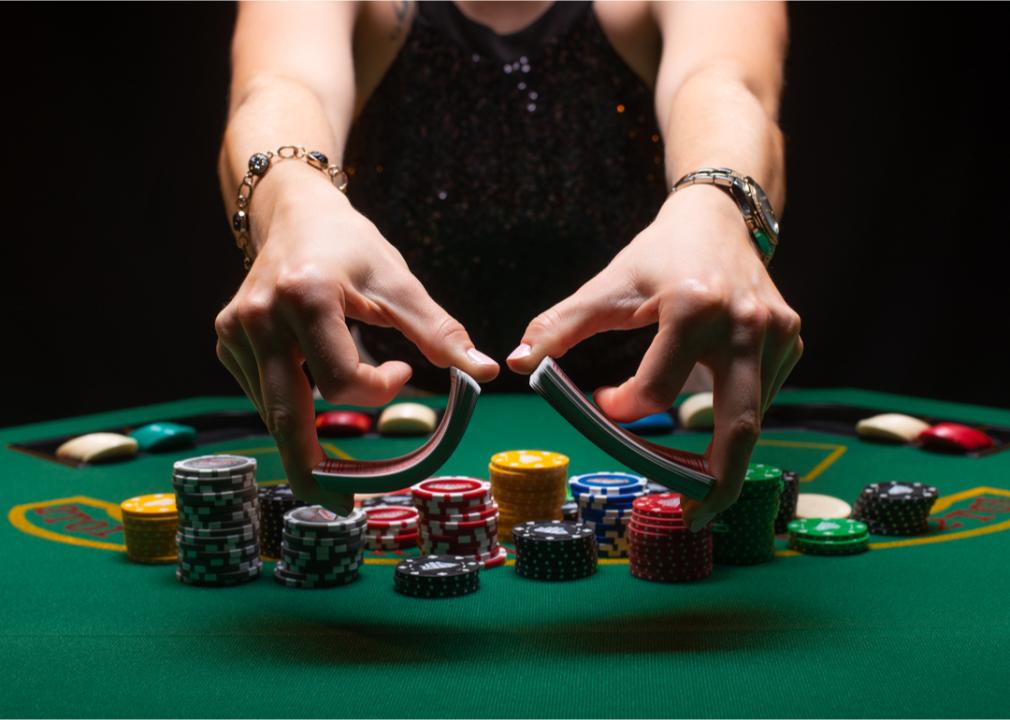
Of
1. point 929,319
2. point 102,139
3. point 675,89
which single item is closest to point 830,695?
point 675,89

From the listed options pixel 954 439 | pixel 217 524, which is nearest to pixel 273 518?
pixel 217 524

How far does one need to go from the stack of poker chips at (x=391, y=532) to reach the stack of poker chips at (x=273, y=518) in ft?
0.45

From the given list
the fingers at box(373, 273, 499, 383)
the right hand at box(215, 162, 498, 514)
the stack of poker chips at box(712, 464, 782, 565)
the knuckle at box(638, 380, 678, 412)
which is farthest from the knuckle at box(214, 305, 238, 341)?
the stack of poker chips at box(712, 464, 782, 565)

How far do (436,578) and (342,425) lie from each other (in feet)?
5.32

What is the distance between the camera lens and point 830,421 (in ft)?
11.4

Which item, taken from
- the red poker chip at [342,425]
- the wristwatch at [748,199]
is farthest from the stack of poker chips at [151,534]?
the red poker chip at [342,425]

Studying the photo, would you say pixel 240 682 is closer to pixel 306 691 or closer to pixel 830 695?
pixel 306 691

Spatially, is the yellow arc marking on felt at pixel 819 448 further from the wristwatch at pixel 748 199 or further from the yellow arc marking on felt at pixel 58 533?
the yellow arc marking on felt at pixel 58 533

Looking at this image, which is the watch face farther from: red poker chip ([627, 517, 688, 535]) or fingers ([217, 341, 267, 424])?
fingers ([217, 341, 267, 424])

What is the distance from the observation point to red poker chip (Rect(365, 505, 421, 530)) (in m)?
2.07

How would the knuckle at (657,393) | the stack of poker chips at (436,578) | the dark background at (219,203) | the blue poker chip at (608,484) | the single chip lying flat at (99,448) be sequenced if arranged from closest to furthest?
the knuckle at (657,393)
the stack of poker chips at (436,578)
the blue poker chip at (608,484)
the single chip lying flat at (99,448)
the dark background at (219,203)

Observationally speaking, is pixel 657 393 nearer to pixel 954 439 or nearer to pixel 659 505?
pixel 659 505

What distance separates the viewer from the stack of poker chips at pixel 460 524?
6.38 ft

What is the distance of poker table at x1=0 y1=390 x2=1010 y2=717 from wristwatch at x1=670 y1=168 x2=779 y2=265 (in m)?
0.53
